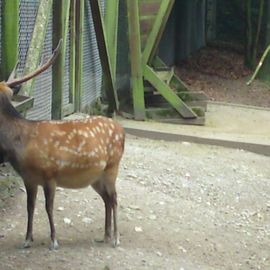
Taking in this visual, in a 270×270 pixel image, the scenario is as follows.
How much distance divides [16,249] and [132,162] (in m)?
2.74

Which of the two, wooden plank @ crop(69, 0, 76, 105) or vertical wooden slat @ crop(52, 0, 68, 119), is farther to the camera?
wooden plank @ crop(69, 0, 76, 105)

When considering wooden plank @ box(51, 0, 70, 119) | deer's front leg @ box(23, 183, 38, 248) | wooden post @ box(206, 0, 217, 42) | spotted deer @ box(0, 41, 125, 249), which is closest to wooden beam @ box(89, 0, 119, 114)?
wooden plank @ box(51, 0, 70, 119)

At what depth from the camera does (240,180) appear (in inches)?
291

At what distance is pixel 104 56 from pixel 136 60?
95cm

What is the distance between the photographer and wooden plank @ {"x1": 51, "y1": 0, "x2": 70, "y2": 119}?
741 cm

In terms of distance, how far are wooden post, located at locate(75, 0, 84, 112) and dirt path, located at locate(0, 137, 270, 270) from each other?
0.96 metres

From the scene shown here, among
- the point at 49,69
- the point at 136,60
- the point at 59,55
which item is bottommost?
the point at 136,60

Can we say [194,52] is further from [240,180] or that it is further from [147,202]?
[147,202]

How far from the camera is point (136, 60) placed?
976cm

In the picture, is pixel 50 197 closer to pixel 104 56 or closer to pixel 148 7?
pixel 104 56

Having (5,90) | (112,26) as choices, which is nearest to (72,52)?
(112,26)

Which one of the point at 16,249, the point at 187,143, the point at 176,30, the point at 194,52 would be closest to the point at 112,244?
the point at 16,249

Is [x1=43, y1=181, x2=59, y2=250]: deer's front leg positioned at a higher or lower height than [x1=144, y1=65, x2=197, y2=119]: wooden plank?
higher

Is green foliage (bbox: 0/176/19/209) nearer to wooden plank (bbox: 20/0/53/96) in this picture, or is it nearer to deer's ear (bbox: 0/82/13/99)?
wooden plank (bbox: 20/0/53/96)
